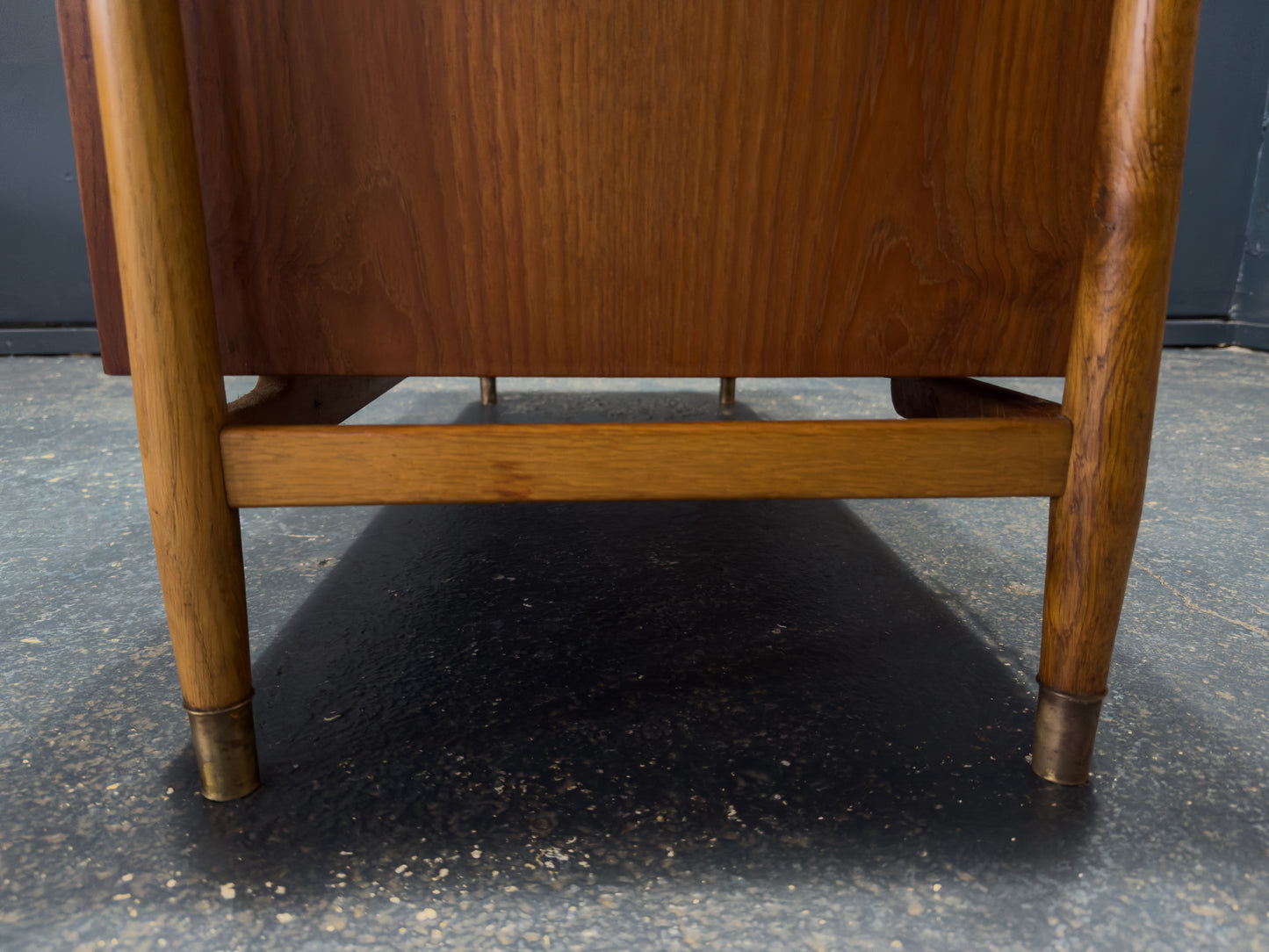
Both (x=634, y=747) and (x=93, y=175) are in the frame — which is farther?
(x=634, y=747)

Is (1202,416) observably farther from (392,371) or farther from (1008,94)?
(392,371)

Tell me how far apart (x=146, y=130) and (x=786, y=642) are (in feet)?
2.28

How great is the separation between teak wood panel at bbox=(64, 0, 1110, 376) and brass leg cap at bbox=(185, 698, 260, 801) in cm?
25

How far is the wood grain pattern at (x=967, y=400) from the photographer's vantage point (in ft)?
2.23

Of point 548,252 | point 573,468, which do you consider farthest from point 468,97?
point 573,468

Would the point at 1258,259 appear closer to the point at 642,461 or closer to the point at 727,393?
the point at 727,393

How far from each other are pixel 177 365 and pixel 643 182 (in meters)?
0.33

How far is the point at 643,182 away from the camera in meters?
0.57

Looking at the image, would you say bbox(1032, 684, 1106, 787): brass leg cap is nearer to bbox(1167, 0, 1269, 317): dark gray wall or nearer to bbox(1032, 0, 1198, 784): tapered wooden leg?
bbox(1032, 0, 1198, 784): tapered wooden leg

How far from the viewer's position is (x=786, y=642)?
876 mm

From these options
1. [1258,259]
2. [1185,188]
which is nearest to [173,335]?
[1185,188]

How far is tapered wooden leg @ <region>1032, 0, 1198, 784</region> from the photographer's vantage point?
0.55 meters

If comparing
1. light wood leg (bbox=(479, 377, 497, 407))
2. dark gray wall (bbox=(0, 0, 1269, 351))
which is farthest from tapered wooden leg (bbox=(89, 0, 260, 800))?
dark gray wall (bbox=(0, 0, 1269, 351))

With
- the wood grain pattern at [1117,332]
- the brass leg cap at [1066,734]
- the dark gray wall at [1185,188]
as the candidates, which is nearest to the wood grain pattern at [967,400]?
the wood grain pattern at [1117,332]
